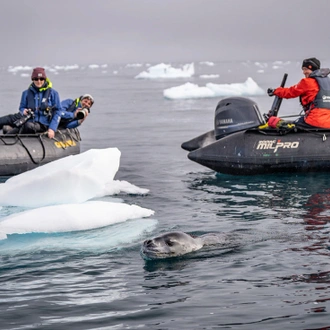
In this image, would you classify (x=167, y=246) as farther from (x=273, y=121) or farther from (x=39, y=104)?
(x=39, y=104)

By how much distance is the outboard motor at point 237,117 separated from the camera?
459 inches

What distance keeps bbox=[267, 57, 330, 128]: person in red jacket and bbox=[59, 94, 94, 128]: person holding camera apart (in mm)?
3305

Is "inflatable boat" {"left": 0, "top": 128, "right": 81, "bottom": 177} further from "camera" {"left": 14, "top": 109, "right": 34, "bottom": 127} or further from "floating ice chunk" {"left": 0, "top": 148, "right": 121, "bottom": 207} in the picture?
"floating ice chunk" {"left": 0, "top": 148, "right": 121, "bottom": 207}

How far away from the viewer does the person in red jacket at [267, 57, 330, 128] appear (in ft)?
36.0

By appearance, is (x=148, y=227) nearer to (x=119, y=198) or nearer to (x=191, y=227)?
(x=191, y=227)

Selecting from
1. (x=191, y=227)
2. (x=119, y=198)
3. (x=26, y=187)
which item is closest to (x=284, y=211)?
(x=191, y=227)

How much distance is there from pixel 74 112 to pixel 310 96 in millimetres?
3968

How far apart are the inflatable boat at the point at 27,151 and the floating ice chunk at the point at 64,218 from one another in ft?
10.8

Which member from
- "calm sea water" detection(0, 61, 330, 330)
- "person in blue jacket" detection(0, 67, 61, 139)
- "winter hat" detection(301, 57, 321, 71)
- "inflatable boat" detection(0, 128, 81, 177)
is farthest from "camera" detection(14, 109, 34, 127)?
"winter hat" detection(301, 57, 321, 71)

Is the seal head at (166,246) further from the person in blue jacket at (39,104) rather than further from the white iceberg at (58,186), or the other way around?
the person in blue jacket at (39,104)

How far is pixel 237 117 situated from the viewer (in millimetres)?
11711

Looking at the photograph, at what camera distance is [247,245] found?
724 centimetres

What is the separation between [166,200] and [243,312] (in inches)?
171

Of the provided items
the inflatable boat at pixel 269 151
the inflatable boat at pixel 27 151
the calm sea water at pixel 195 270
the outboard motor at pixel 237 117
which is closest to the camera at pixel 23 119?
the inflatable boat at pixel 27 151
